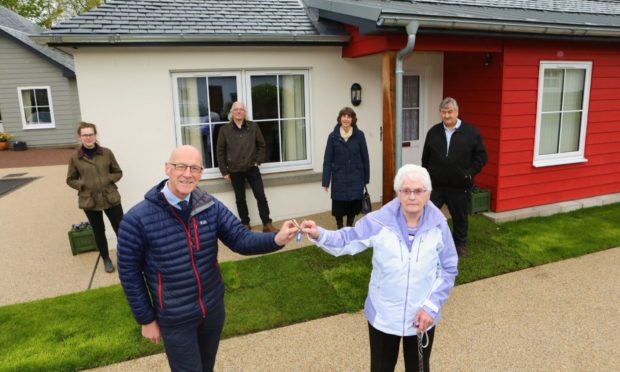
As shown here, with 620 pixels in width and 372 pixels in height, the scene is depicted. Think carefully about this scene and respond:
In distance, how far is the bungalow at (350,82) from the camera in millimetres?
5746

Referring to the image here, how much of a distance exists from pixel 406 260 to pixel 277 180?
15.1 ft

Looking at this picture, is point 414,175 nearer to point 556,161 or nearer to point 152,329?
point 152,329

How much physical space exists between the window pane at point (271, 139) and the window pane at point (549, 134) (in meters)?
4.17

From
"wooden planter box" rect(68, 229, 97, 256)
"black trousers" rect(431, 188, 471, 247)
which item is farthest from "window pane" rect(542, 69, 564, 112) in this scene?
"wooden planter box" rect(68, 229, 97, 256)

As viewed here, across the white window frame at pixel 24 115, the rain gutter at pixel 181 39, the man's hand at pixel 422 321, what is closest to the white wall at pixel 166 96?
the rain gutter at pixel 181 39

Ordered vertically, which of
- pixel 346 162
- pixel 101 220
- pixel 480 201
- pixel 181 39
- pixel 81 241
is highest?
pixel 181 39

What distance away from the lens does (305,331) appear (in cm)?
386

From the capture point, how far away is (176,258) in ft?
7.49

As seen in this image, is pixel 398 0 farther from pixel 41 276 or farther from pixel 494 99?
pixel 41 276

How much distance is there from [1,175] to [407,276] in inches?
513

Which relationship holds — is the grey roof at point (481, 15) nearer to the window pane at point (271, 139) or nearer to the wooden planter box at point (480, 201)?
the window pane at point (271, 139)

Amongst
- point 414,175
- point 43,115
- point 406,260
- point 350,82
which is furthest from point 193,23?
point 43,115

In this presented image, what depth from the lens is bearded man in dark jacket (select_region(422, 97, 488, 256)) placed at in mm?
4875

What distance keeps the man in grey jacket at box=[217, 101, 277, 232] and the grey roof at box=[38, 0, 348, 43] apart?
1.13 meters
